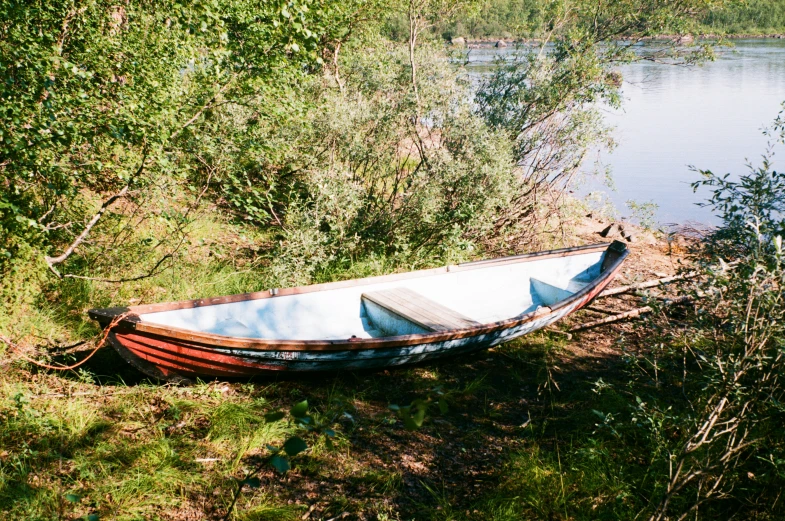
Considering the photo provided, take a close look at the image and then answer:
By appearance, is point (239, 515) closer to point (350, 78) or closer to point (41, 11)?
point (41, 11)

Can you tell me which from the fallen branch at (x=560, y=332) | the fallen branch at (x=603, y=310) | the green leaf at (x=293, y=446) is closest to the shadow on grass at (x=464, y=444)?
the fallen branch at (x=560, y=332)

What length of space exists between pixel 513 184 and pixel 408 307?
9.73 ft

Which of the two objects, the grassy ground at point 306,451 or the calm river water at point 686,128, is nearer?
the grassy ground at point 306,451

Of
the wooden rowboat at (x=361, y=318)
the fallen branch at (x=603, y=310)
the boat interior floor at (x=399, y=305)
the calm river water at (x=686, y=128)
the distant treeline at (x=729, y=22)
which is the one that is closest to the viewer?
the wooden rowboat at (x=361, y=318)

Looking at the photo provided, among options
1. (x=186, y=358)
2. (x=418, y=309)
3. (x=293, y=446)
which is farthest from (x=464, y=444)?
(x=293, y=446)

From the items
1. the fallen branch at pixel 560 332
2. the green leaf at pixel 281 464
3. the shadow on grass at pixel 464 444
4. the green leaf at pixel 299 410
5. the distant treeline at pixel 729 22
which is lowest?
the fallen branch at pixel 560 332

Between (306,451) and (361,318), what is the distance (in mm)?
2205

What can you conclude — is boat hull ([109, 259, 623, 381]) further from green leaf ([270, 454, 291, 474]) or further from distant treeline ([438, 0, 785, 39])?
distant treeline ([438, 0, 785, 39])

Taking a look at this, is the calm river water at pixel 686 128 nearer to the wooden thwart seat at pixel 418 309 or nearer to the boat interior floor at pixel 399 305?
the boat interior floor at pixel 399 305

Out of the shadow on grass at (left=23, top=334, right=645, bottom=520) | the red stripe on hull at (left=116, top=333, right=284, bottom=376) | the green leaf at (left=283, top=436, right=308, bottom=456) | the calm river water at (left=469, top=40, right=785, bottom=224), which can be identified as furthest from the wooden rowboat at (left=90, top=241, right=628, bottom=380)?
the calm river water at (left=469, top=40, right=785, bottom=224)

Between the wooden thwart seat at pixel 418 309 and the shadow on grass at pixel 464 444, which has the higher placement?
the wooden thwart seat at pixel 418 309

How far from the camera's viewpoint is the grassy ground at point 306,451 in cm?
369

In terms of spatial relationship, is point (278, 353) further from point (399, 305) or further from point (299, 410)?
point (299, 410)

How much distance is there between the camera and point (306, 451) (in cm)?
427
